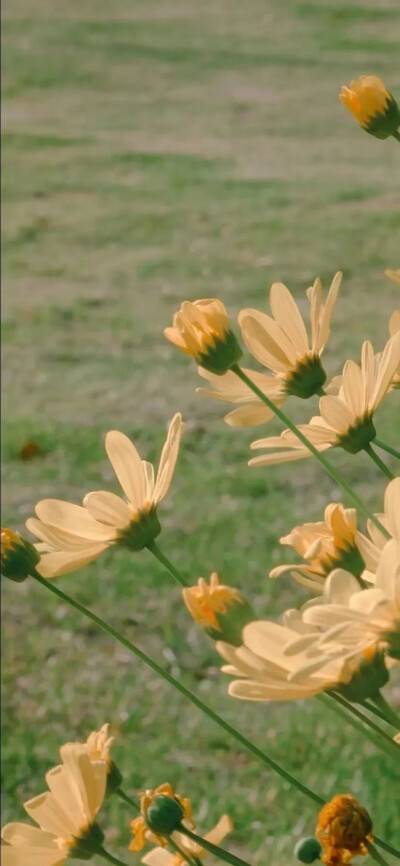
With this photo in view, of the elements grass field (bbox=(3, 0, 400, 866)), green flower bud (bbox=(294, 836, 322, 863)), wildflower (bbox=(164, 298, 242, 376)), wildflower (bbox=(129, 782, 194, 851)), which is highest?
wildflower (bbox=(164, 298, 242, 376))

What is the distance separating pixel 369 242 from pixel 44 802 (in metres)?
4.15

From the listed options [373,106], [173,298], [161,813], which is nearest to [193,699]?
[161,813]

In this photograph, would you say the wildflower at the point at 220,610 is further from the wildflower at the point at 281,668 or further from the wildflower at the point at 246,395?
the wildflower at the point at 246,395

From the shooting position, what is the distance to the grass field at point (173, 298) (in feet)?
6.61

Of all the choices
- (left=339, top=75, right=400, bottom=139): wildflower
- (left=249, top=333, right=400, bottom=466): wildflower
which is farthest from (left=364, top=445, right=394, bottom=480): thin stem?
(left=339, top=75, right=400, bottom=139): wildflower

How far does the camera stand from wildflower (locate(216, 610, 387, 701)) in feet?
1.47

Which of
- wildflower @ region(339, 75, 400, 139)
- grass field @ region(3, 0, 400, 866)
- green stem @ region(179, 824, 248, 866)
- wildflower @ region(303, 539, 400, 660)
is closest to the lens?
wildflower @ region(303, 539, 400, 660)

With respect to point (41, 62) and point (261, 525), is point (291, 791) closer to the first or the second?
point (261, 525)

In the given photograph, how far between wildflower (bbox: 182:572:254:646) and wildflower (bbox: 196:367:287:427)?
0.18 m

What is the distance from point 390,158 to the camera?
591 cm

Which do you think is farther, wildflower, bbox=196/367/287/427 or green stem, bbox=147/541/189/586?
wildflower, bbox=196/367/287/427

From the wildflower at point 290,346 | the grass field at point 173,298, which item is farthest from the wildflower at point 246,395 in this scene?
the grass field at point 173,298

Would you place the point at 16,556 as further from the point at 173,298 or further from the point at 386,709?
the point at 173,298

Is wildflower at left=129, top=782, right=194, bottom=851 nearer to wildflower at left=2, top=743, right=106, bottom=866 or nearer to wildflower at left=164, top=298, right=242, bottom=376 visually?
wildflower at left=2, top=743, right=106, bottom=866
